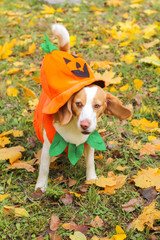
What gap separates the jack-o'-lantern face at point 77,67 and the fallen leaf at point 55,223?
1.04 metres

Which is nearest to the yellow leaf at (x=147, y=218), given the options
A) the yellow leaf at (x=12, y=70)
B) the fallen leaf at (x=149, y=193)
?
the fallen leaf at (x=149, y=193)

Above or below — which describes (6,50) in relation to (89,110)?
below

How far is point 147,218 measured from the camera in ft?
6.75

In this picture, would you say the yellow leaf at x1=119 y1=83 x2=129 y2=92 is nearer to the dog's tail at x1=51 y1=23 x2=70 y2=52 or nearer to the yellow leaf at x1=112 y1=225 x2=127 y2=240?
the dog's tail at x1=51 y1=23 x2=70 y2=52

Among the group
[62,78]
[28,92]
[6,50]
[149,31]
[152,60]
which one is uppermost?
[62,78]

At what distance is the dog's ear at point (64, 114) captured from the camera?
6.56ft

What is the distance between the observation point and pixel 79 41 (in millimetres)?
4496

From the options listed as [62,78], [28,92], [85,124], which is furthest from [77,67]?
[28,92]

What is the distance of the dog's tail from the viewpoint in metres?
2.37

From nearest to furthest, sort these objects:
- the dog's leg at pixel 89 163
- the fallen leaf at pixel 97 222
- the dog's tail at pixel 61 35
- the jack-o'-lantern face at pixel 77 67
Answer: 1. the jack-o'-lantern face at pixel 77 67
2. the fallen leaf at pixel 97 222
3. the dog's tail at pixel 61 35
4. the dog's leg at pixel 89 163

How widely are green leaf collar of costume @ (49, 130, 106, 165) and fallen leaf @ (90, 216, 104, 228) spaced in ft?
1.49

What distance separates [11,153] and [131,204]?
1145 mm

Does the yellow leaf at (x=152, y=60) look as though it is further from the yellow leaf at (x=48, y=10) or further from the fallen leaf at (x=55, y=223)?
the fallen leaf at (x=55, y=223)

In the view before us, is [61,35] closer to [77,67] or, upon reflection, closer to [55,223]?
[77,67]
